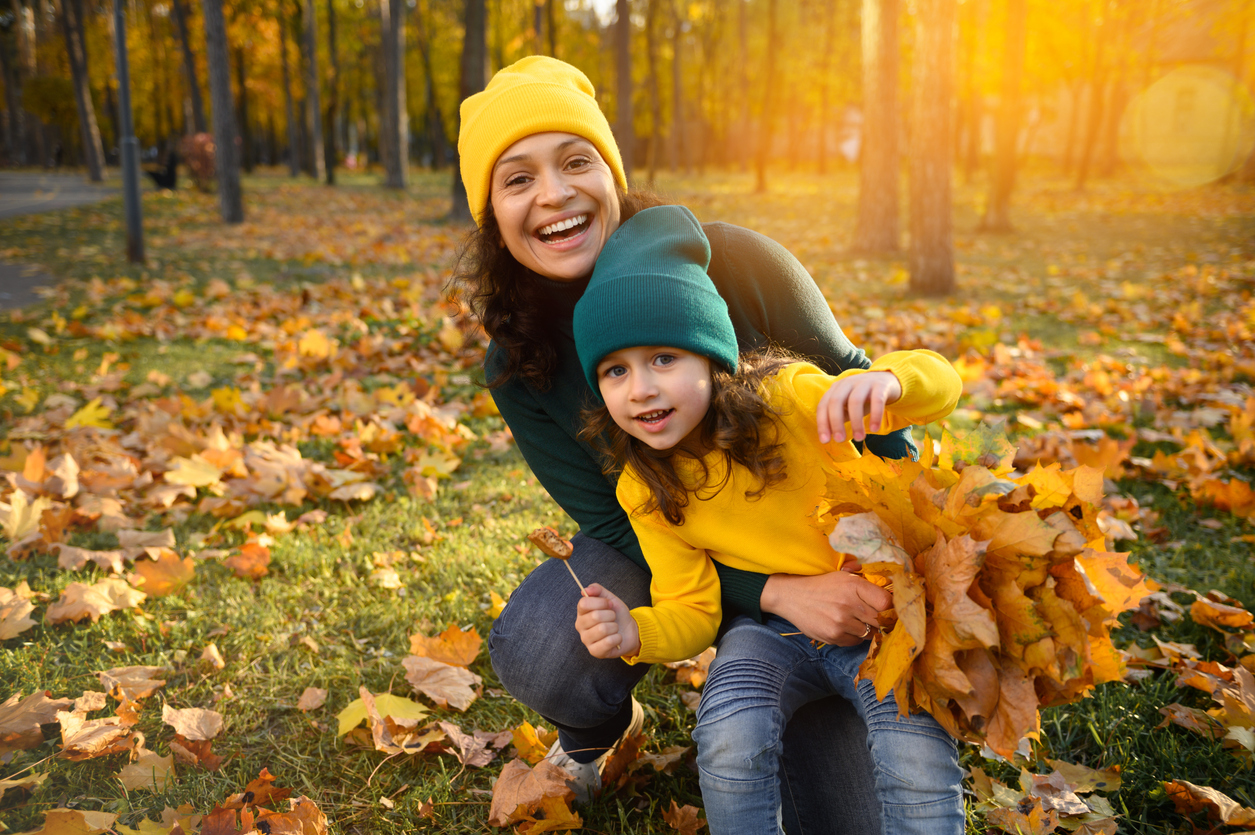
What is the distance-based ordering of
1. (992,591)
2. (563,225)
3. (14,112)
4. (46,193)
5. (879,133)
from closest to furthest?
1. (992,591)
2. (563,225)
3. (879,133)
4. (46,193)
5. (14,112)

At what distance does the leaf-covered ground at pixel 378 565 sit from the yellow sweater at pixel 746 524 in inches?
19.5

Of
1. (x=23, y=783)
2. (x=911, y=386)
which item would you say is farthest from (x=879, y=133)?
(x=23, y=783)

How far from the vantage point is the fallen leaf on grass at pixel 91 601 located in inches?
95.3

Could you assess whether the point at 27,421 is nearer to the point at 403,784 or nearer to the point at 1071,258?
the point at 403,784

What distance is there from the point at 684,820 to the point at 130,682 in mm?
1664

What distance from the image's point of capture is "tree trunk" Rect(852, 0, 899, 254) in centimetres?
905

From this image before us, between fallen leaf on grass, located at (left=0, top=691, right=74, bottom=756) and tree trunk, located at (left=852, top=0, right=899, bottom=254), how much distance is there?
1003 cm

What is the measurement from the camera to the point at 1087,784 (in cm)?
171

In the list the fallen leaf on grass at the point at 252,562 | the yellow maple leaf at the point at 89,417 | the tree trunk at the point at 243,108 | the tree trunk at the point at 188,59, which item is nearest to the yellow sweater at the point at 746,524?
the fallen leaf on grass at the point at 252,562

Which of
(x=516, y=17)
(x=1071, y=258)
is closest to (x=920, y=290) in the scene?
(x=1071, y=258)

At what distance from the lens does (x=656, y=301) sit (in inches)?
58.4

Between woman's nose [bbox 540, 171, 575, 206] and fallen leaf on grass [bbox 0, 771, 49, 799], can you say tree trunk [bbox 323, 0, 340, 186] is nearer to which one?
woman's nose [bbox 540, 171, 575, 206]

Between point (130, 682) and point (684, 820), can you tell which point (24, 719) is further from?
point (684, 820)

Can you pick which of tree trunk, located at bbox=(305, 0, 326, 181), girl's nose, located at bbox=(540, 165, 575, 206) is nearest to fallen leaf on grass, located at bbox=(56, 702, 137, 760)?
girl's nose, located at bbox=(540, 165, 575, 206)
